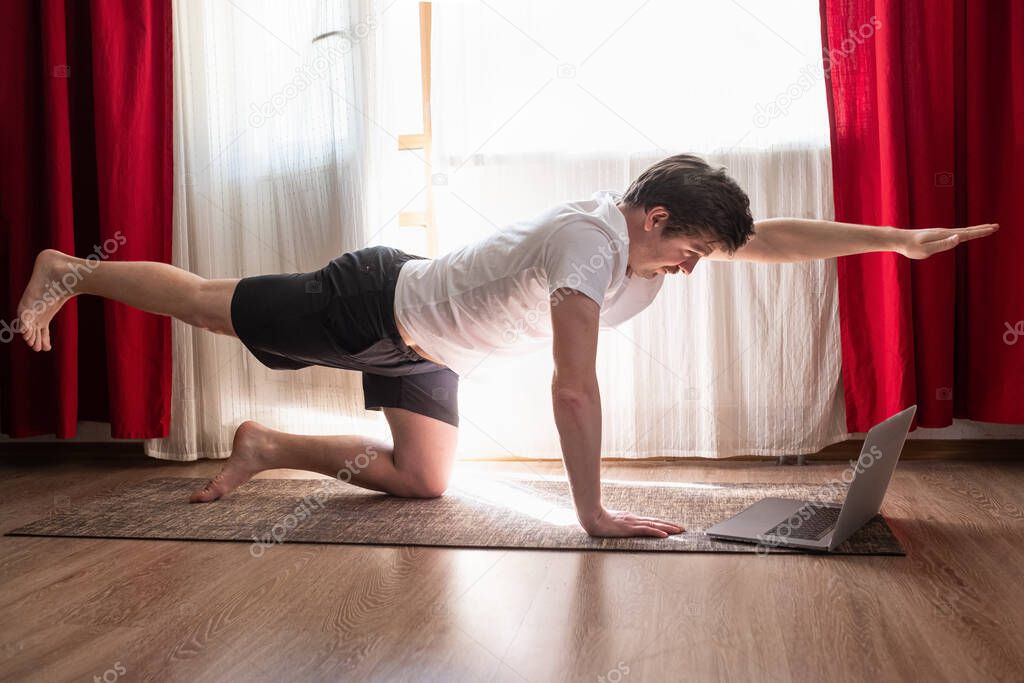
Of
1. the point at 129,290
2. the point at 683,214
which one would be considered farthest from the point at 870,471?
the point at 129,290

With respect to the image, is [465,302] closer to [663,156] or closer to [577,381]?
[577,381]

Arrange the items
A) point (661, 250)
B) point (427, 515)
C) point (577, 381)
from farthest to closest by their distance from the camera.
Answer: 1. point (427, 515)
2. point (661, 250)
3. point (577, 381)

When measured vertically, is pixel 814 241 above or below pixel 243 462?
above

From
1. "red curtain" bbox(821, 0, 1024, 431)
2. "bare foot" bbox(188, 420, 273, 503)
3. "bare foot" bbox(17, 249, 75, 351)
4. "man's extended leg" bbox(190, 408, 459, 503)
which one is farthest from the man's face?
"bare foot" bbox(17, 249, 75, 351)

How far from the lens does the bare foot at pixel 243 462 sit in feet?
7.36

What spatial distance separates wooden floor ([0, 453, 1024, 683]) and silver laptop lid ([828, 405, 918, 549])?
0.09 meters

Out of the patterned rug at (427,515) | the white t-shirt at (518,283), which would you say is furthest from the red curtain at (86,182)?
the white t-shirt at (518,283)

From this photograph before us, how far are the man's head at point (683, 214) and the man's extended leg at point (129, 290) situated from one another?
2.89 feet

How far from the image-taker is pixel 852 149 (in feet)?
8.30

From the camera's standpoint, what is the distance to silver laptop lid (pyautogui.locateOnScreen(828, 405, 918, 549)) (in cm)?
168

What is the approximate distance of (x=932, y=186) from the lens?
248 centimetres

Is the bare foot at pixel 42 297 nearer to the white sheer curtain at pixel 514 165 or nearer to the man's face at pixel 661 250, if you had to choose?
the white sheer curtain at pixel 514 165

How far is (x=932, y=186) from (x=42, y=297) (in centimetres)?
224

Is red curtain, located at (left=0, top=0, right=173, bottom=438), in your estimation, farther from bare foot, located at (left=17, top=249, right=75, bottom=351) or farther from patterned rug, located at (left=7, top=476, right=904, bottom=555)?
bare foot, located at (left=17, top=249, right=75, bottom=351)
